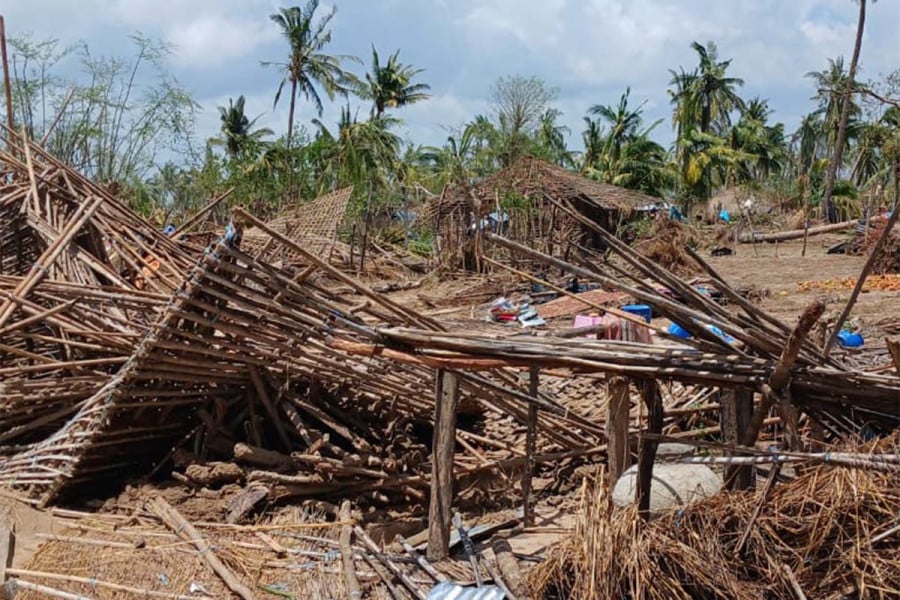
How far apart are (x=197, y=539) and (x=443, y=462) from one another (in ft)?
4.38

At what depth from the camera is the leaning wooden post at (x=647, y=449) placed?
140 inches

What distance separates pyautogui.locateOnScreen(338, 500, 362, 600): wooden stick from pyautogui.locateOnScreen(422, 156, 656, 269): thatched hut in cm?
1218

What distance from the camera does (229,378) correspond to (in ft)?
17.0

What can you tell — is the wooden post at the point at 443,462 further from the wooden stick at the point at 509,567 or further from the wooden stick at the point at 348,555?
the wooden stick at the point at 348,555

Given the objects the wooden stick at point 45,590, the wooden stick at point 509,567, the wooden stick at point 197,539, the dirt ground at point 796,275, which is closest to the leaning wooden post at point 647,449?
the wooden stick at point 509,567

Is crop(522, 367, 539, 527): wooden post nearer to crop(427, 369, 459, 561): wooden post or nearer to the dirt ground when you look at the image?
crop(427, 369, 459, 561): wooden post

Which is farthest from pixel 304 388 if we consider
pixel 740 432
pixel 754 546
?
pixel 754 546

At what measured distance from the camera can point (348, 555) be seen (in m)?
4.13

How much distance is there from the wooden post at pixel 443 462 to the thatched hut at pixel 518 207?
1249 cm

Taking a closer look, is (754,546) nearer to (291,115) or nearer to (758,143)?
(291,115)

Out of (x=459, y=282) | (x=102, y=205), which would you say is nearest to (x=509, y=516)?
(x=102, y=205)

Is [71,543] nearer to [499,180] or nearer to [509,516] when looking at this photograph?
[509,516]

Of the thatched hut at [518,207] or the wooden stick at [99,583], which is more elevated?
the thatched hut at [518,207]

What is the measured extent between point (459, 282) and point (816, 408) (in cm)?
1379
